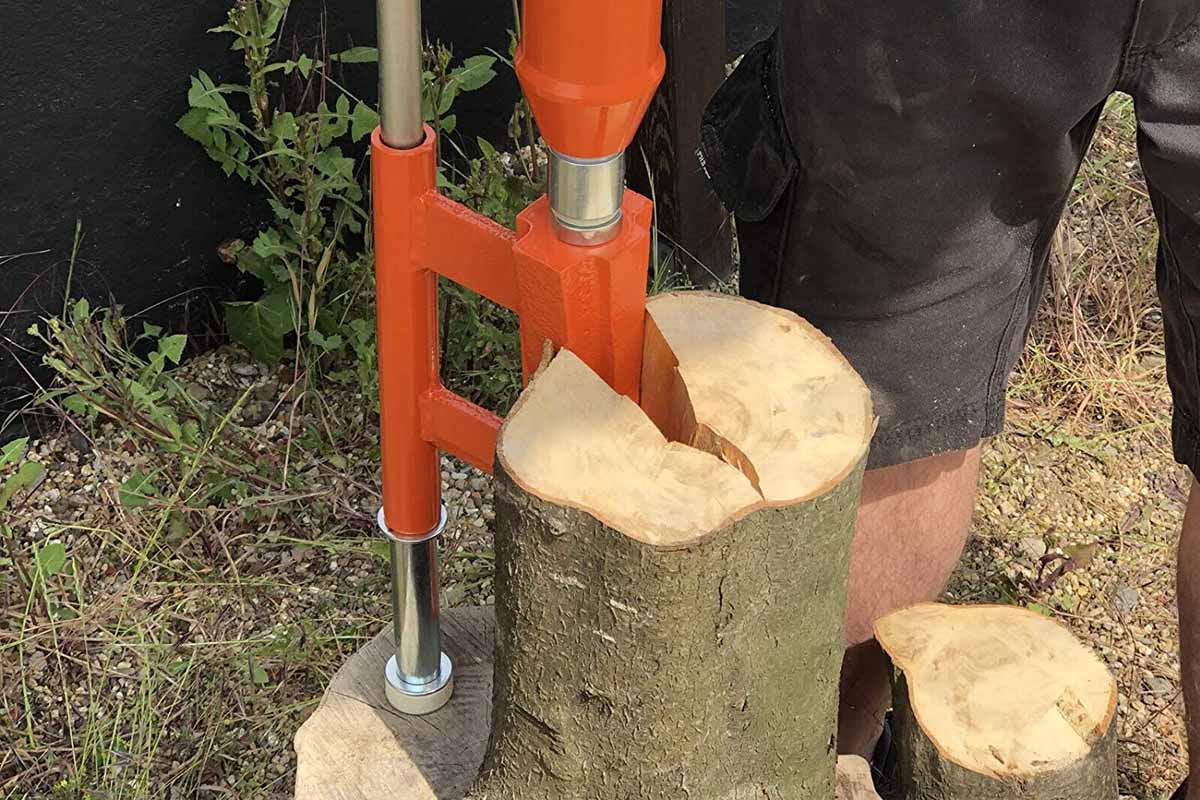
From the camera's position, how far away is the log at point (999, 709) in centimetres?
154

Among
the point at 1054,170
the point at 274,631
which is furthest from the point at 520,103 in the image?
the point at 1054,170

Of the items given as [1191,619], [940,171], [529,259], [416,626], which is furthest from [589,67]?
[1191,619]

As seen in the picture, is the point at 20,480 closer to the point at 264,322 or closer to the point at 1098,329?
the point at 264,322

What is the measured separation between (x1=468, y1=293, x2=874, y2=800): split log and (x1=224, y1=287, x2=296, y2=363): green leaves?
4.39 feet

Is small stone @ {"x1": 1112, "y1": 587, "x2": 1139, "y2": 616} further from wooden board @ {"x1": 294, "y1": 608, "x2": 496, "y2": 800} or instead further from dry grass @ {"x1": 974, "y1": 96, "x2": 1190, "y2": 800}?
wooden board @ {"x1": 294, "y1": 608, "x2": 496, "y2": 800}

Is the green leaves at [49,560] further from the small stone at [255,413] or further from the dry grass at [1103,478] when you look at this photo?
the dry grass at [1103,478]

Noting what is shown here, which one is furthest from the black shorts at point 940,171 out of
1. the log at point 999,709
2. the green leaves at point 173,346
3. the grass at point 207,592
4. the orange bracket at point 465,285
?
the green leaves at point 173,346

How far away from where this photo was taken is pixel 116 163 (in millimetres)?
2400

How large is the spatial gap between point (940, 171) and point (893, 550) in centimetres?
59

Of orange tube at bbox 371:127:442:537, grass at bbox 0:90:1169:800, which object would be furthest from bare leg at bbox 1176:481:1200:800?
orange tube at bbox 371:127:442:537

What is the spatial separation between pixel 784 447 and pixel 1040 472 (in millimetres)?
1671

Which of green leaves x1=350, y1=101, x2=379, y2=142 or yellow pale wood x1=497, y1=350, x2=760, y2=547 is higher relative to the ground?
yellow pale wood x1=497, y1=350, x2=760, y2=547

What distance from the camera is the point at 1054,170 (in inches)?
59.8

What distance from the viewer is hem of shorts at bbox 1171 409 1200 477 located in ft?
5.43
